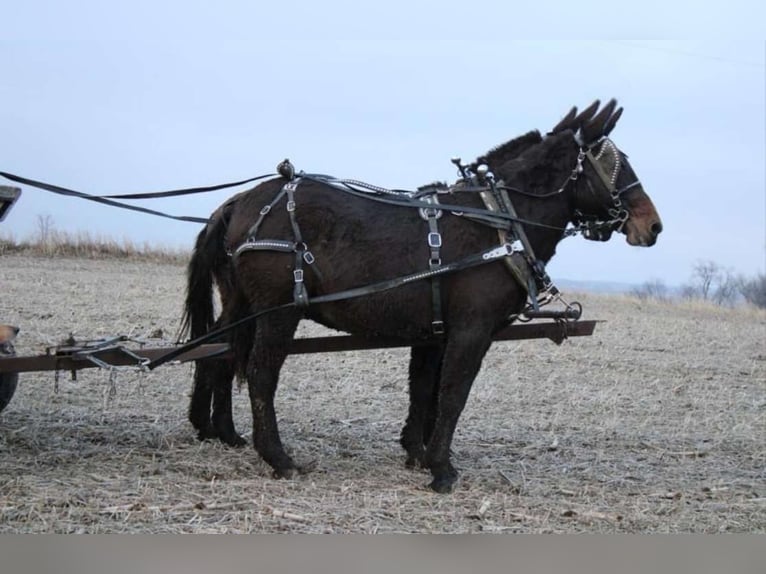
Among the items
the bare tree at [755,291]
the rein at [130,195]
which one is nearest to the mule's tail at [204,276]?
the rein at [130,195]

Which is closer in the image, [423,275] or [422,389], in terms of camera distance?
[423,275]

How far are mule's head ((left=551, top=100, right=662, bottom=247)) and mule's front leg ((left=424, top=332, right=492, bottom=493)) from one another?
1139mm

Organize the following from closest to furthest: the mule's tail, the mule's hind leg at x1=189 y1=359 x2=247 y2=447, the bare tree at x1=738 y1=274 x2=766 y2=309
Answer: the mule's tail
the mule's hind leg at x1=189 y1=359 x2=247 y2=447
the bare tree at x1=738 y1=274 x2=766 y2=309

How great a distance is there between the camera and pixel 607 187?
601 centimetres

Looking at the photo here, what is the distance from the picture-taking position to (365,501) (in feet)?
17.8

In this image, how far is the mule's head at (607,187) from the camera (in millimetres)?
6000

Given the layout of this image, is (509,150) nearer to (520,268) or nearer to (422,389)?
(520,268)

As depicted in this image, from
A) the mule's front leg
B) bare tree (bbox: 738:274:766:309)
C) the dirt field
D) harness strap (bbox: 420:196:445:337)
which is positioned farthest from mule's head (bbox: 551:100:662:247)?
bare tree (bbox: 738:274:766:309)

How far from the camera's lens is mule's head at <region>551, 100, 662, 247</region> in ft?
19.7

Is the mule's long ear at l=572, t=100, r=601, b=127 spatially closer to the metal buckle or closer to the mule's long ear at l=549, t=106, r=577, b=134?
the mule's long ear at l=549, t=106, r=577, b=134

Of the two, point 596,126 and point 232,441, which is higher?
point 596,126

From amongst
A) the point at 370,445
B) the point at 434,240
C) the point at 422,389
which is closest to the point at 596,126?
the point at 434,240

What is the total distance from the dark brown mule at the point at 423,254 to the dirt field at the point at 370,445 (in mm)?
532

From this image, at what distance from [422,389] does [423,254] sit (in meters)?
1.19
